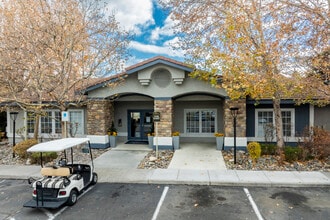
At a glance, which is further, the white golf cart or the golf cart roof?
the golf cart roof

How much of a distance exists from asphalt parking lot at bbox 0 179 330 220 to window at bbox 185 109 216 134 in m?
7.48

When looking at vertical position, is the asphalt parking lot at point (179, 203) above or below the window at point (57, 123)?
below

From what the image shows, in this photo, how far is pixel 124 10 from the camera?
40.9 feet

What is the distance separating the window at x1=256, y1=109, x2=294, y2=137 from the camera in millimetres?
13836

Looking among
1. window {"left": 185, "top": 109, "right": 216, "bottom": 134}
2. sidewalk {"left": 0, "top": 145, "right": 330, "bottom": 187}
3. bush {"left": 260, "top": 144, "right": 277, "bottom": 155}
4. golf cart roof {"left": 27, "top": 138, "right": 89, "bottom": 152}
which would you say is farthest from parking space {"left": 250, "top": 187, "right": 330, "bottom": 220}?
Result: window {"left": 185, "top": 109, "right": 216, "bottom": 134}

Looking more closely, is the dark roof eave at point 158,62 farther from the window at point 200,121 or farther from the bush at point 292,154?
the bush at point 292,154

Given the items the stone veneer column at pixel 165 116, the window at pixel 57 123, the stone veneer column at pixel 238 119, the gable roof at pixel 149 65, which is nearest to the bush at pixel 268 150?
the stone veneer column at pixel 238 119

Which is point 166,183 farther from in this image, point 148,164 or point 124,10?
point 124,10

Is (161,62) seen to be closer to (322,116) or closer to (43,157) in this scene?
(43,157)

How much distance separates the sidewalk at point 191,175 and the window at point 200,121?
4.15m

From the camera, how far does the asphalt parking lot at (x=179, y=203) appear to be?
6.03 m

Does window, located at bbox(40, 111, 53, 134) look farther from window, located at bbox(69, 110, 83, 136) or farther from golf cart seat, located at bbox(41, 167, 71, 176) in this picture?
golf cart seat, located at bbox(41, 167, 71, 176)

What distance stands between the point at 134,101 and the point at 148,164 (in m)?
6.14

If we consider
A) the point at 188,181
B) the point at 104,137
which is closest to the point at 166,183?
the point at 188,181
